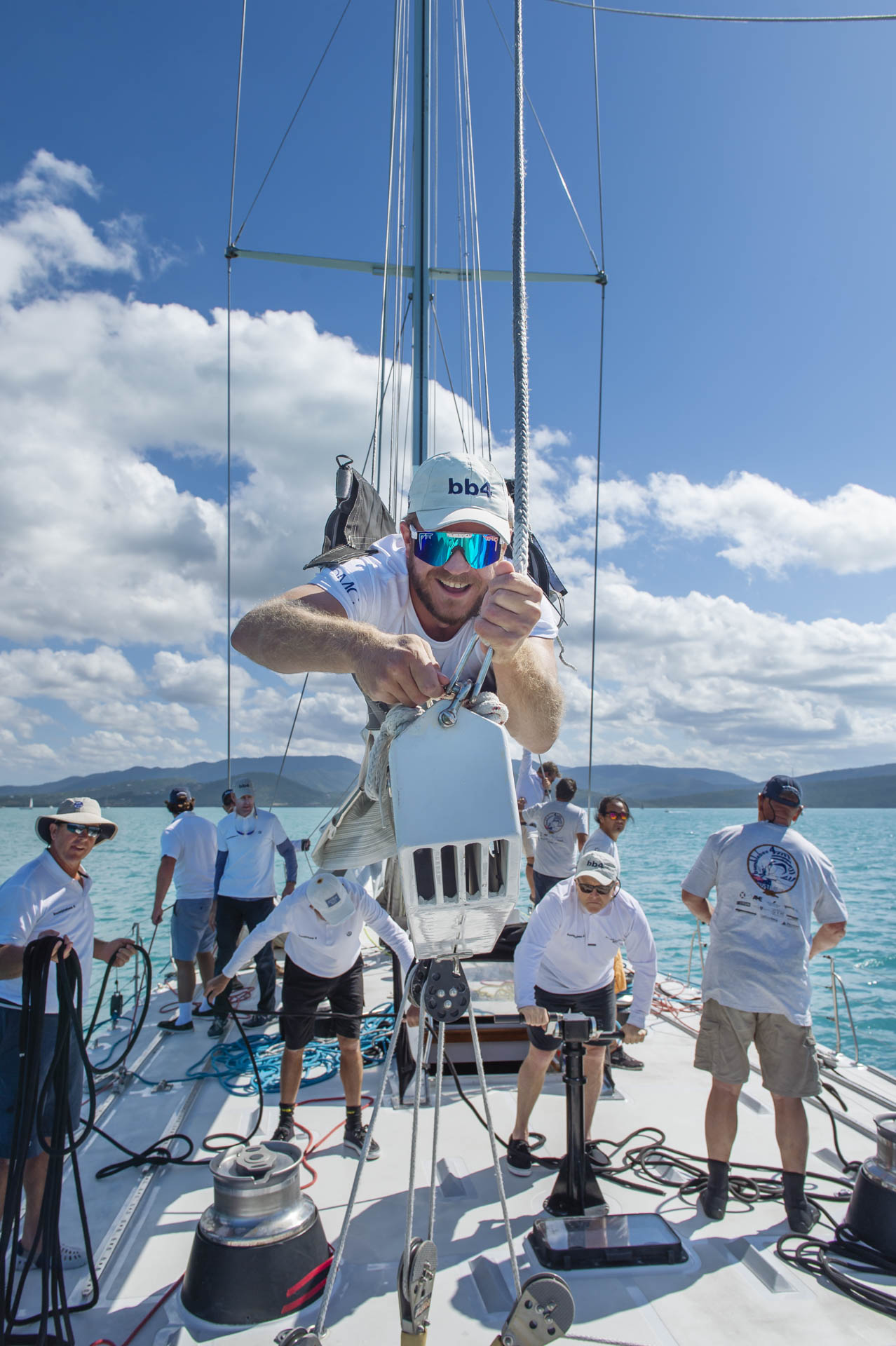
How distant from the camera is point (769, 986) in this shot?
3816 mm

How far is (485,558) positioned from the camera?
180 cm

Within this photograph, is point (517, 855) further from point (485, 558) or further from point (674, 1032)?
point (674, 1032)

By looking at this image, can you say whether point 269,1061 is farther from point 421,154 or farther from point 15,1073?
point 421,154

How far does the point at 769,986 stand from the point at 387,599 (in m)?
3.06

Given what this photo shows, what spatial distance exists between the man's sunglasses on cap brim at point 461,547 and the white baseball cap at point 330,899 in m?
3.11

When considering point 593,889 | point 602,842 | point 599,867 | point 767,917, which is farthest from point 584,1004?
point 602,842

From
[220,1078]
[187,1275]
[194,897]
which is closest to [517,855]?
[187,1275]

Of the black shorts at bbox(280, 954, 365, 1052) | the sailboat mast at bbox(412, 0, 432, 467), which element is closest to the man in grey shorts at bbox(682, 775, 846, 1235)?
the black shorts at bbox(280, 954, 365, 1052)

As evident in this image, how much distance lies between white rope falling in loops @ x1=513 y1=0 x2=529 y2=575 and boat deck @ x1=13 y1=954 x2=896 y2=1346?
3054 millimetres

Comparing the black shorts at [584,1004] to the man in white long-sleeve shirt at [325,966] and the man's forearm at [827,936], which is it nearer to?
the man in white long-sleeve shirt at [325,966]

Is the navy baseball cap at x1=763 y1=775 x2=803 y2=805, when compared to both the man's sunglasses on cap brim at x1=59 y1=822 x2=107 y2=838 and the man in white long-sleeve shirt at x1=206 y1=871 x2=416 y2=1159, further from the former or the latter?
the man's sunglasses on cap brim at x1=59 y1=822 x2=107 y2=838

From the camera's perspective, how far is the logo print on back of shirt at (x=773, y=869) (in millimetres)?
3852

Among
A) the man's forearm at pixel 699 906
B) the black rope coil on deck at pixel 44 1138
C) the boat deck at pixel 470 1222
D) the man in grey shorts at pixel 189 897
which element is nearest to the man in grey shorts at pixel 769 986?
the man's forearm at pixel 699 906

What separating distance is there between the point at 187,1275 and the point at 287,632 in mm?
2818
